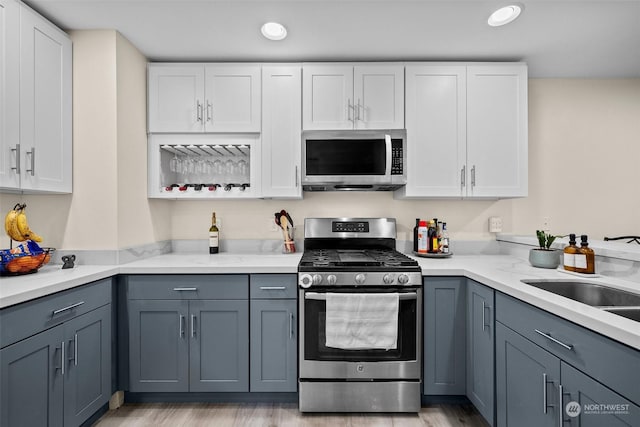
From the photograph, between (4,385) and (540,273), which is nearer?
(4,385)

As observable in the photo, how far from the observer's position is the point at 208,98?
2.44 meters

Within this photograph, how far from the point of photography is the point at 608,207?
9.04ft

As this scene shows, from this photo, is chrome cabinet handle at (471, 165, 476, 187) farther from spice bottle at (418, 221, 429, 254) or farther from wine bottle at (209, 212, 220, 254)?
wine bottle at (209, 212, 220, 254)

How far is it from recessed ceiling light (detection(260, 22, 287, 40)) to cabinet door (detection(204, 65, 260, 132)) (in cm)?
35

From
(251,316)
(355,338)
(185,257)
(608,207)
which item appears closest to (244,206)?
(185,257)

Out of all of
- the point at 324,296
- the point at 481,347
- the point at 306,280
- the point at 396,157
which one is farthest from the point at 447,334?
the point at 396,157

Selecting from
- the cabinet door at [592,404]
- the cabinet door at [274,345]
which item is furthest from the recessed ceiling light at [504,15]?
the cabinet door at [274,345]

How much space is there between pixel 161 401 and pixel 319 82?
2.43 m

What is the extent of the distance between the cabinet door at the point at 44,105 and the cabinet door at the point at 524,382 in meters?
2.61

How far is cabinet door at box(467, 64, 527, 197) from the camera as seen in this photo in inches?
94.8

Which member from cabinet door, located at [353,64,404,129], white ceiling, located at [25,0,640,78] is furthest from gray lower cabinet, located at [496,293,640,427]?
white ceiling, located at [25,0,640,78]

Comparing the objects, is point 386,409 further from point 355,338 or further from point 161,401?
point 161,401

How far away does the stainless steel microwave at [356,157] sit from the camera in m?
2.39

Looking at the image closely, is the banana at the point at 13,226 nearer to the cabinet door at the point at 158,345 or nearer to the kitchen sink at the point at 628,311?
the cabinet door at the point at 158,345
